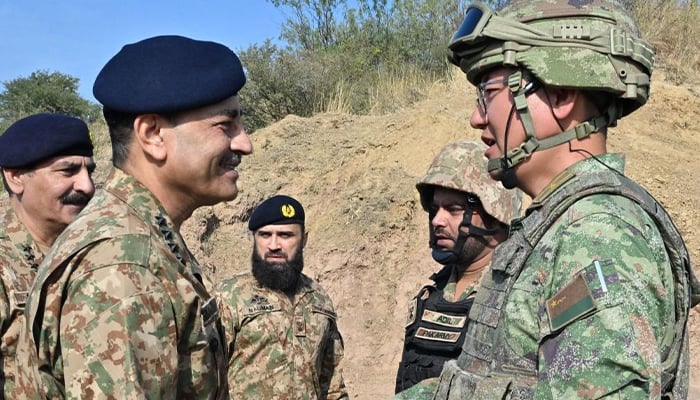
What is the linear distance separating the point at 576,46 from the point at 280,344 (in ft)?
11.1

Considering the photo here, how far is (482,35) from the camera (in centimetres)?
235

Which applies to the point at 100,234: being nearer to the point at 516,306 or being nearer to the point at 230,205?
the point at 516,306

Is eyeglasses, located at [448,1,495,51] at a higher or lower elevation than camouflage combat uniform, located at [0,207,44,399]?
higher

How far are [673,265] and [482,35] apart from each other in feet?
3.03

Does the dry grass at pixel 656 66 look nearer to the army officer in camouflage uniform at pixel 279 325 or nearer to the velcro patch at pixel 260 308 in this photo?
the army officer in camouflage uniform at pixel 279 325

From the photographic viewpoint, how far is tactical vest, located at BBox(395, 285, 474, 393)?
383 cm

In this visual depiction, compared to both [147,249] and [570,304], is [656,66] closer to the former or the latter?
[570,304]

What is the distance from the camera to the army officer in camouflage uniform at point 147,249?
189 centimetres

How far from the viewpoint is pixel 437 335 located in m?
3.91

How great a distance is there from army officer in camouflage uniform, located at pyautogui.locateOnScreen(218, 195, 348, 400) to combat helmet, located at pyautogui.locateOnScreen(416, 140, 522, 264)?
128 centimetres

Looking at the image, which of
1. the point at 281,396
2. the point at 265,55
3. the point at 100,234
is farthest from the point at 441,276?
the point at 265,55

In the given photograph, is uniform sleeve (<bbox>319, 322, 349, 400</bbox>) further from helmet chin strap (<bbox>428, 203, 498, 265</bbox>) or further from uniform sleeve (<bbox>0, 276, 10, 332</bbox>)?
uniform sleeve (<bbox>0, 276, 10, 332</bbox>)

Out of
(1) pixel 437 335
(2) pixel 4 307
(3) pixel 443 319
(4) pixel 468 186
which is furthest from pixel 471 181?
(2) pixel 4 307

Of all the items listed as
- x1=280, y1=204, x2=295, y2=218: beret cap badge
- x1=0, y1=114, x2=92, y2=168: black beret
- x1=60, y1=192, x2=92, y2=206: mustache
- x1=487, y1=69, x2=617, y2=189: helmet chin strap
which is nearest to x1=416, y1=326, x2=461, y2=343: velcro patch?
x1=487, y1=69, x2=617, y2=189: helmet chin strap
